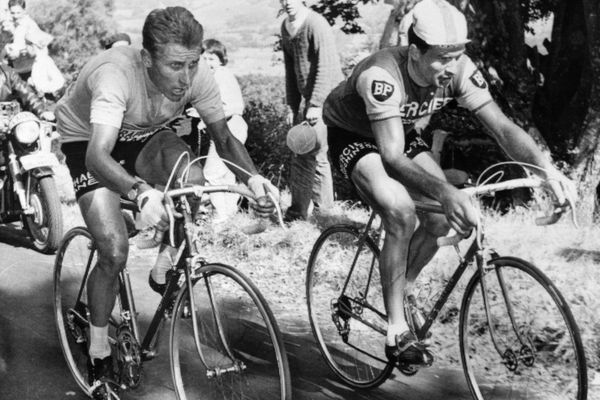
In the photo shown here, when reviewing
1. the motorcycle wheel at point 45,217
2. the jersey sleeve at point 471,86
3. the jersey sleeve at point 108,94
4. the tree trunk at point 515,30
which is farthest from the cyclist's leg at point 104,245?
the tree trunk at point 515,30

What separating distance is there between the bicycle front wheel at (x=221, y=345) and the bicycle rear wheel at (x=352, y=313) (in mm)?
1127

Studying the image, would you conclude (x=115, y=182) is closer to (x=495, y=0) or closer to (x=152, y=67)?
(x=152, y=67)

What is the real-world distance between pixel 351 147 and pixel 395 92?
598 mm

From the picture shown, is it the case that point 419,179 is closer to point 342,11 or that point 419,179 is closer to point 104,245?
point 104,245

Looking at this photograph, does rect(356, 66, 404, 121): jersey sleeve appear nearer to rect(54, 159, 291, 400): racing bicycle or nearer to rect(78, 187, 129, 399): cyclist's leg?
rect(54, 159, 291, 400): racing bicycle

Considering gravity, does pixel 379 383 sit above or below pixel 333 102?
below

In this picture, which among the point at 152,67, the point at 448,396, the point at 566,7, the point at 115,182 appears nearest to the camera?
the point at 115,182

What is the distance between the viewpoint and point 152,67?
4246 mm

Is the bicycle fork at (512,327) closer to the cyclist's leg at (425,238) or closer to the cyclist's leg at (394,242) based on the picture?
the cyclist's leg at (394,242)

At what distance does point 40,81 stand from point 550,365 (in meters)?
7.93

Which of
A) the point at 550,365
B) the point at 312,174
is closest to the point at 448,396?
the point at 550,365

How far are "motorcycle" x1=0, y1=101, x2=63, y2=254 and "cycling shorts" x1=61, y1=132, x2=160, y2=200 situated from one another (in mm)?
3547

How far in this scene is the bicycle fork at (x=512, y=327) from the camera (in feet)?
13.3

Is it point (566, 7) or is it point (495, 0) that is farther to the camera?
point (566, 7)
